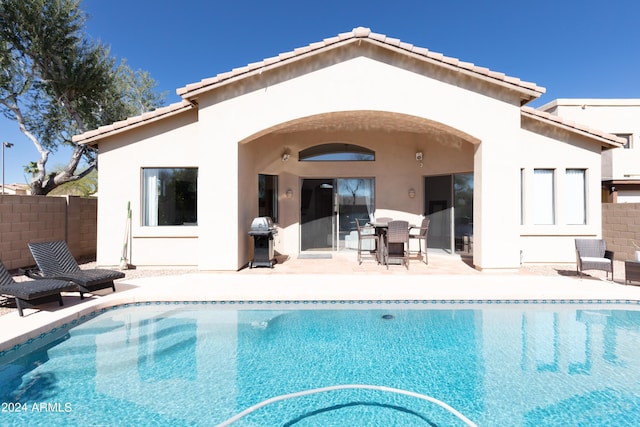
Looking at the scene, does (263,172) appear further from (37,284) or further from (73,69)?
(73,69)

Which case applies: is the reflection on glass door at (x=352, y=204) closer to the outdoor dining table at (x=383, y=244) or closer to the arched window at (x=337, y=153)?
the arched window at (x=337, y=153)

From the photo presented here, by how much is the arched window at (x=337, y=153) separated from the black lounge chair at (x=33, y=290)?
396 inches

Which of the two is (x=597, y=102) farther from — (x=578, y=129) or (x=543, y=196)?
(x=543, y=196)

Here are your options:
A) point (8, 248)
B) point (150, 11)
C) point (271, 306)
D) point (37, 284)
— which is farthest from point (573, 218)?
point (150, 11)

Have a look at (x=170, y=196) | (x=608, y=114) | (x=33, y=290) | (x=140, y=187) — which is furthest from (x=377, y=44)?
(x=608, y=114)

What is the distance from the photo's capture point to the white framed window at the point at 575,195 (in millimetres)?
12641

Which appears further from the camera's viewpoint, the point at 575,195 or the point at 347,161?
the point at 347,161

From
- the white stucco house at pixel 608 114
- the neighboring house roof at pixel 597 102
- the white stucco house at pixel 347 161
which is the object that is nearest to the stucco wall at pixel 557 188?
the white stucco house at pixel 347 161

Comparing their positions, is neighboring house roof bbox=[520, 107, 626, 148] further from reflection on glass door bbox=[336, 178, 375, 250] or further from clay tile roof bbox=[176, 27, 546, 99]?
reflection on glass door bbox=[336, 178, 375, 250]

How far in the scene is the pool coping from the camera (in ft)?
26.8

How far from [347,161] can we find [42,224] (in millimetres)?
12563

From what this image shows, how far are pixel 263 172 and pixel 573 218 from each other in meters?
12.8

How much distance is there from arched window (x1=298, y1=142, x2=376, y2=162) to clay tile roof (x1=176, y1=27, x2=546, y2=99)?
508 centimetres

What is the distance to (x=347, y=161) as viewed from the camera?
48.9ft
